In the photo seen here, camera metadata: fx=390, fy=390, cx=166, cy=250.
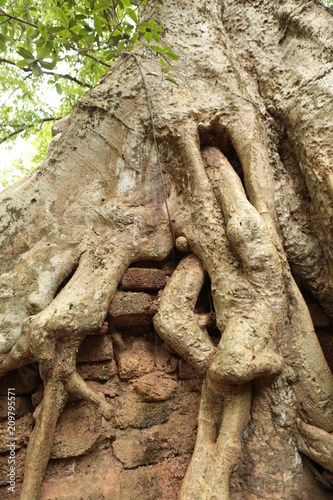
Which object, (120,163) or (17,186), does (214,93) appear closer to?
(120,163)

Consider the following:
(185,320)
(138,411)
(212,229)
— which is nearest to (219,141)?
(212,229)

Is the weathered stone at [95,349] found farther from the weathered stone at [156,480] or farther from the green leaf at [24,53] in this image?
the green leaf at [24,53]

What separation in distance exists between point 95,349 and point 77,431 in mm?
386

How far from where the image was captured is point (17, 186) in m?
2.50

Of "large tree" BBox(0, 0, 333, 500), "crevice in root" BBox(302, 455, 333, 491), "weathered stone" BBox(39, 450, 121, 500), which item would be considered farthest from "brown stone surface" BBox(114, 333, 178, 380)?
"crevice in root" BBox(302, 455, 333, 491)

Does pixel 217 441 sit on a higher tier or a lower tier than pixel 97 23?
lower

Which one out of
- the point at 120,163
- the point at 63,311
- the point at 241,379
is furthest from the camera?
the point at 120,163

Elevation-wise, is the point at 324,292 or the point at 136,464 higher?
the point at 324,292

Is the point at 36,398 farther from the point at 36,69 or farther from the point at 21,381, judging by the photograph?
the point at 36,69

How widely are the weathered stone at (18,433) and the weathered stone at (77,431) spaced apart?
0.15m

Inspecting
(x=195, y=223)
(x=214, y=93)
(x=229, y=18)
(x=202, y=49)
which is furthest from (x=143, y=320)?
(x=229, y=18)

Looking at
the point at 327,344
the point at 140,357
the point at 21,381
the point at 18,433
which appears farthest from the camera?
the point at 327,344

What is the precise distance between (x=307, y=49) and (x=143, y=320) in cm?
202

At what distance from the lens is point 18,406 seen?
1.90m
